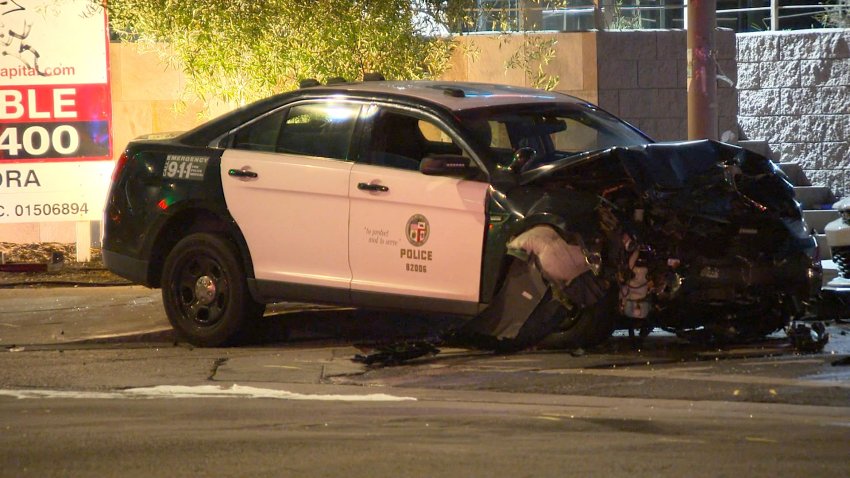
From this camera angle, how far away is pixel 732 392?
711 centimetres

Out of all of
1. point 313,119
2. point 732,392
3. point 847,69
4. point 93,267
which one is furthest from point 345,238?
point 847,69

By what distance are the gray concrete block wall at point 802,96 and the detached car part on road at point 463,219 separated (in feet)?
23.0

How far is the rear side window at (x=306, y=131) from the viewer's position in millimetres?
8648

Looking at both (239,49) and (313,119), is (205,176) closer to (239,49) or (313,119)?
(313,119)

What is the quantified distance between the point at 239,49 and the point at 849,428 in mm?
7031

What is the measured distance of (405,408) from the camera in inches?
275

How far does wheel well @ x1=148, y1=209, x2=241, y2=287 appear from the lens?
9.02m

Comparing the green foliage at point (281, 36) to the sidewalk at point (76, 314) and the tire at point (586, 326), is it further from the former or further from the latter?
the tire at point (586, 326)

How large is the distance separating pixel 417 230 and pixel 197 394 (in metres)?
1.65

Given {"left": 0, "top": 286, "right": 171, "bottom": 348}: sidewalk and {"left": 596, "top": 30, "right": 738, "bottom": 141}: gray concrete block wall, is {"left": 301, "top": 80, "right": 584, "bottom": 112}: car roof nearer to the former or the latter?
{"left": 0, "top": 286, "right": 171, "bottom": 348}: sidewalk

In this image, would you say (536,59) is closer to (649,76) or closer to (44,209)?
→ (649,76)

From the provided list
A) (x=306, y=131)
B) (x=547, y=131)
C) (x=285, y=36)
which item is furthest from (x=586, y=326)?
(x=285, y=36)

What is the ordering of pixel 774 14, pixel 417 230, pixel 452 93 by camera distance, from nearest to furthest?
pixel 417 230
pixel 452 93
pixel 774 14

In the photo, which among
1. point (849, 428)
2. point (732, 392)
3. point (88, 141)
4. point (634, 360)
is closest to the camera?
point (849, 428)
